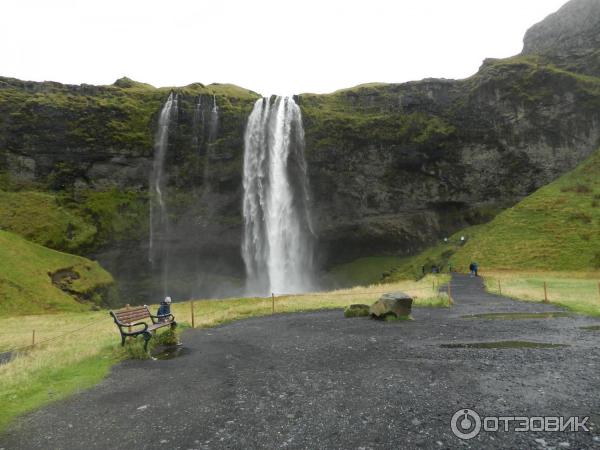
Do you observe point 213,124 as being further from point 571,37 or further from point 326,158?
point 571,37

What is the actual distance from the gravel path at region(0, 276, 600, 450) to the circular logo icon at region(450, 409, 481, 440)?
0.48ft

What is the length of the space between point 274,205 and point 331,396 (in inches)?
2144

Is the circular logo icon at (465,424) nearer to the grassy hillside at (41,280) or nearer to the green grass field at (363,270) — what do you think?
the grassy hillside at (41,280)

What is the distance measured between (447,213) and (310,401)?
66918mm

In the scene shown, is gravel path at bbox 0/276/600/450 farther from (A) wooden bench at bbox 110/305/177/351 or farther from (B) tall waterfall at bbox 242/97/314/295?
(B) tall waterfall at bbox 242/97/314/295

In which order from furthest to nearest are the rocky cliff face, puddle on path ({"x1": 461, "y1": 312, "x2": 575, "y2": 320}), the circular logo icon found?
the rocky cliff face < puddle on path ({"x1": 461, "y1": 312, "x2": 575, "y2": 320}) < the circular logo icon

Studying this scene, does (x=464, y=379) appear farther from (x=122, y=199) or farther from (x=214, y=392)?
(x=122, y=199)

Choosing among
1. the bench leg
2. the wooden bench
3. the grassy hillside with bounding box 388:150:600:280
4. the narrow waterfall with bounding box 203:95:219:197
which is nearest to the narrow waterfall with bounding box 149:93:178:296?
the narrow waterfall with bounding box 203:95:219:197

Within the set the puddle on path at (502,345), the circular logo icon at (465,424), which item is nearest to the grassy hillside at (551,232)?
the puddle on path at (502,345)

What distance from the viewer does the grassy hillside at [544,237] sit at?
4375cm

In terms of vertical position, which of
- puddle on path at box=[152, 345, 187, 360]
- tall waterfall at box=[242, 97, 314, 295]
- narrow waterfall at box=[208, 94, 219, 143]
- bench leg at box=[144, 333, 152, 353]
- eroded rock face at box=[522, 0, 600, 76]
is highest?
eroded rock face at box=[522, 0, 600, 76]

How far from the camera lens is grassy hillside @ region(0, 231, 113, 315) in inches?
1505

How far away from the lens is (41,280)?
42844 mm

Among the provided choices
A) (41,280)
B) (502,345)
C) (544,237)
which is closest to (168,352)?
(502,345)
